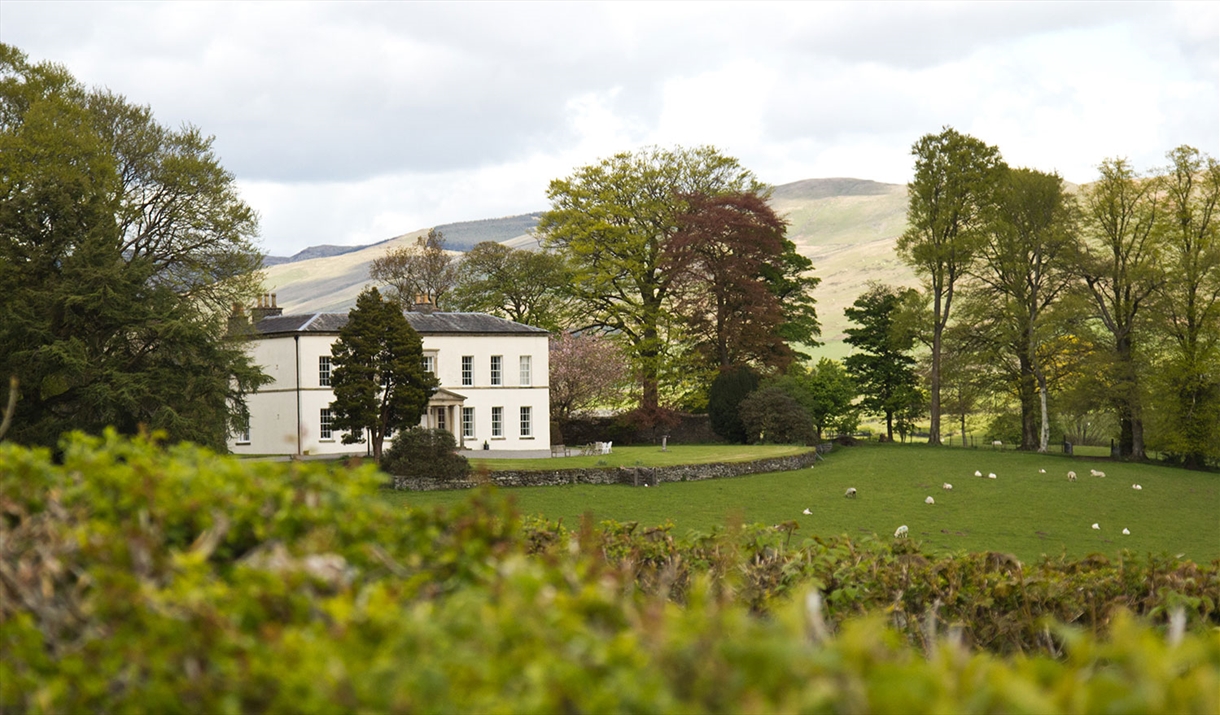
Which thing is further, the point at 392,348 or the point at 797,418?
the point at 797,418

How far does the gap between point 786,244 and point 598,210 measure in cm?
1034

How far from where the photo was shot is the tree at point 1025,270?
1949 inches

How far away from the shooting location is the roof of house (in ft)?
144

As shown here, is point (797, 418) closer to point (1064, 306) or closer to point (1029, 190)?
point (1064, 306)

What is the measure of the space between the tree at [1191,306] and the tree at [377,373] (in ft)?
97.9

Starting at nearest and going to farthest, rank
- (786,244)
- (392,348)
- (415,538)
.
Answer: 1. (415,538)
2. (392,348)
3. (786,244)

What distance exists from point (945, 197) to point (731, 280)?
11154mm

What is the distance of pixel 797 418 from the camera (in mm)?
47344

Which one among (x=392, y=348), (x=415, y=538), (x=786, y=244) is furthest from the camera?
(x=786, y=244)

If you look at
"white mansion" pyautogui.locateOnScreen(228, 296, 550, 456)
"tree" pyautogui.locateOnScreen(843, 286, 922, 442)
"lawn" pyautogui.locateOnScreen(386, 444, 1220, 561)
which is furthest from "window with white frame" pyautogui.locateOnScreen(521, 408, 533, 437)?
"tree" pyautogui.locateOnScreen(843, 286, 922, 442)

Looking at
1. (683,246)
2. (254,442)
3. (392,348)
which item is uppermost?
(683,246)

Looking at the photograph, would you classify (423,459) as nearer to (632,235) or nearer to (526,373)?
(526,373)

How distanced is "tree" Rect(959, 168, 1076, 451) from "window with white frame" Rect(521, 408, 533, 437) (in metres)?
21.8

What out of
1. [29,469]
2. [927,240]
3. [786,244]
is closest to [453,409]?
[786,244]
